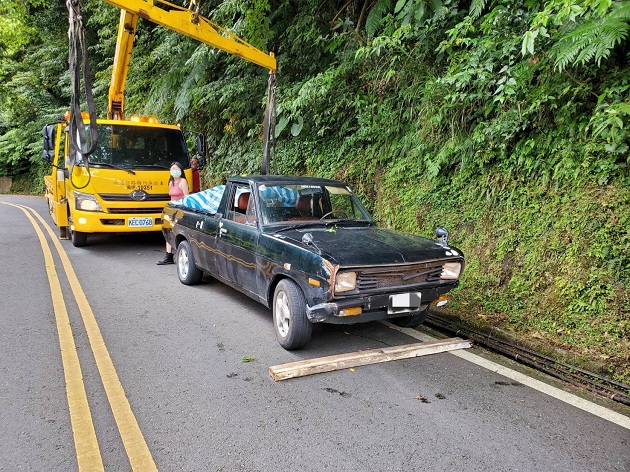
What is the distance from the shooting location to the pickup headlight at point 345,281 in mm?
3801

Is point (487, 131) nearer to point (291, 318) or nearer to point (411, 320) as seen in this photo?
point (411, 320)

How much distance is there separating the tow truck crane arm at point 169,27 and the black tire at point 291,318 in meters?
4.96

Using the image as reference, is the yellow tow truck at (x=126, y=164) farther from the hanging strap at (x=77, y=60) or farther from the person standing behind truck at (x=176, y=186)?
the hanging strap at (x=77, y=60)

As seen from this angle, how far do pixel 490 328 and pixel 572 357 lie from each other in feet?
2.84

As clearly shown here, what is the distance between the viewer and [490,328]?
4.91 m

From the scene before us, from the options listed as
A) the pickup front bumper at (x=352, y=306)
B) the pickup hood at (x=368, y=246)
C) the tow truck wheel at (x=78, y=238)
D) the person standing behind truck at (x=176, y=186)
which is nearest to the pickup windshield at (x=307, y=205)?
the pickup hood at (x=368, y=246)

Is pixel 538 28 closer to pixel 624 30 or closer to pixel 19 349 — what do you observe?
pixel 624 30

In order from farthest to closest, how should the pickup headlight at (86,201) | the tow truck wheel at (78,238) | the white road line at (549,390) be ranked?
the tow truck wheel at (78,238) < the pickup headlight at (86,201) < the white road line at (549,390)

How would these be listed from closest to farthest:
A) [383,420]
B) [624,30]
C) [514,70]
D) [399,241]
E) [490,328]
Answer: [383,420] < [624,30] < [399,241] < [490,328] < [514,70]

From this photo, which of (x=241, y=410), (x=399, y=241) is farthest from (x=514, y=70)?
(x=241, y=410)

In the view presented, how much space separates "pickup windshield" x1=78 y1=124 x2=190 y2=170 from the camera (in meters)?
8.62

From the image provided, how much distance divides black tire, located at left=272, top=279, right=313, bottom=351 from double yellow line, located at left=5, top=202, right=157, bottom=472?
4.82 ft

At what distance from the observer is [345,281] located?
12.6ft

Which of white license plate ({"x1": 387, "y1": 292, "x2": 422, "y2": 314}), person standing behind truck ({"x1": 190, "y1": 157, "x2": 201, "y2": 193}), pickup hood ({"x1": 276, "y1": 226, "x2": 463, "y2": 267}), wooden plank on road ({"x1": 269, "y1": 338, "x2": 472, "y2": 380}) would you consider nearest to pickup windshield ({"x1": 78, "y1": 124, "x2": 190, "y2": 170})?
person standing behind truck ({"x1": 190, "y1": 157, "x2": 201, "y2": 193})
